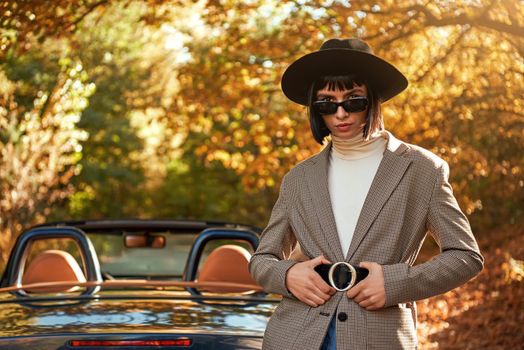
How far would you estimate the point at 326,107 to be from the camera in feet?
12.5

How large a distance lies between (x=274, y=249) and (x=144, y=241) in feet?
11.9

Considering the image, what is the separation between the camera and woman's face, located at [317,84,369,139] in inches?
148

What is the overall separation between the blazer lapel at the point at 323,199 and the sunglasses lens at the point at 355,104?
20 cm

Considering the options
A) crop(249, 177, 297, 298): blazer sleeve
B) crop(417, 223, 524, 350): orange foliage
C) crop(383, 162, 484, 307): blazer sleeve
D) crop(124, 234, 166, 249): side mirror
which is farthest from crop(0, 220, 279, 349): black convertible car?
crop(417, 223, 524, 350): orange foliage

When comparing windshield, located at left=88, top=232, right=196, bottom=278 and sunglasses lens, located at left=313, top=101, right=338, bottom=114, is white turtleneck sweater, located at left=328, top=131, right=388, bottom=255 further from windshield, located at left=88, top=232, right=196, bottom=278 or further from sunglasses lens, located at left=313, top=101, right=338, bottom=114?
windshield, located at left=88, top=232, right=196, bottom=278

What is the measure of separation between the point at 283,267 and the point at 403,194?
0.45 m

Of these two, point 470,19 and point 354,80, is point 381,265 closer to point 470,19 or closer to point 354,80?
point 354,80

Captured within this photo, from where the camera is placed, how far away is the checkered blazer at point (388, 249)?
354cm

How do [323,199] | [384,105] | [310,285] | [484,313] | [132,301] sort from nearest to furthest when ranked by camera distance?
[310,285] → [323,199] → [132,301] → [384,105] → [484,313]

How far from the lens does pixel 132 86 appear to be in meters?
31.8

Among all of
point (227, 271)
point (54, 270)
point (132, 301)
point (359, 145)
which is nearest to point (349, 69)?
point (359, 145)

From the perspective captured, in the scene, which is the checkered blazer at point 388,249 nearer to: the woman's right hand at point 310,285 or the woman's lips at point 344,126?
the woman's right hand at point 310,285

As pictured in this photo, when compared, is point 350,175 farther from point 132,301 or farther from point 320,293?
point 132,301

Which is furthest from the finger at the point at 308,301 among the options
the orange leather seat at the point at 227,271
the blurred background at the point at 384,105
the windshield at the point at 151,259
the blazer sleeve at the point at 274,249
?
the blurred background at the point at 384,105
